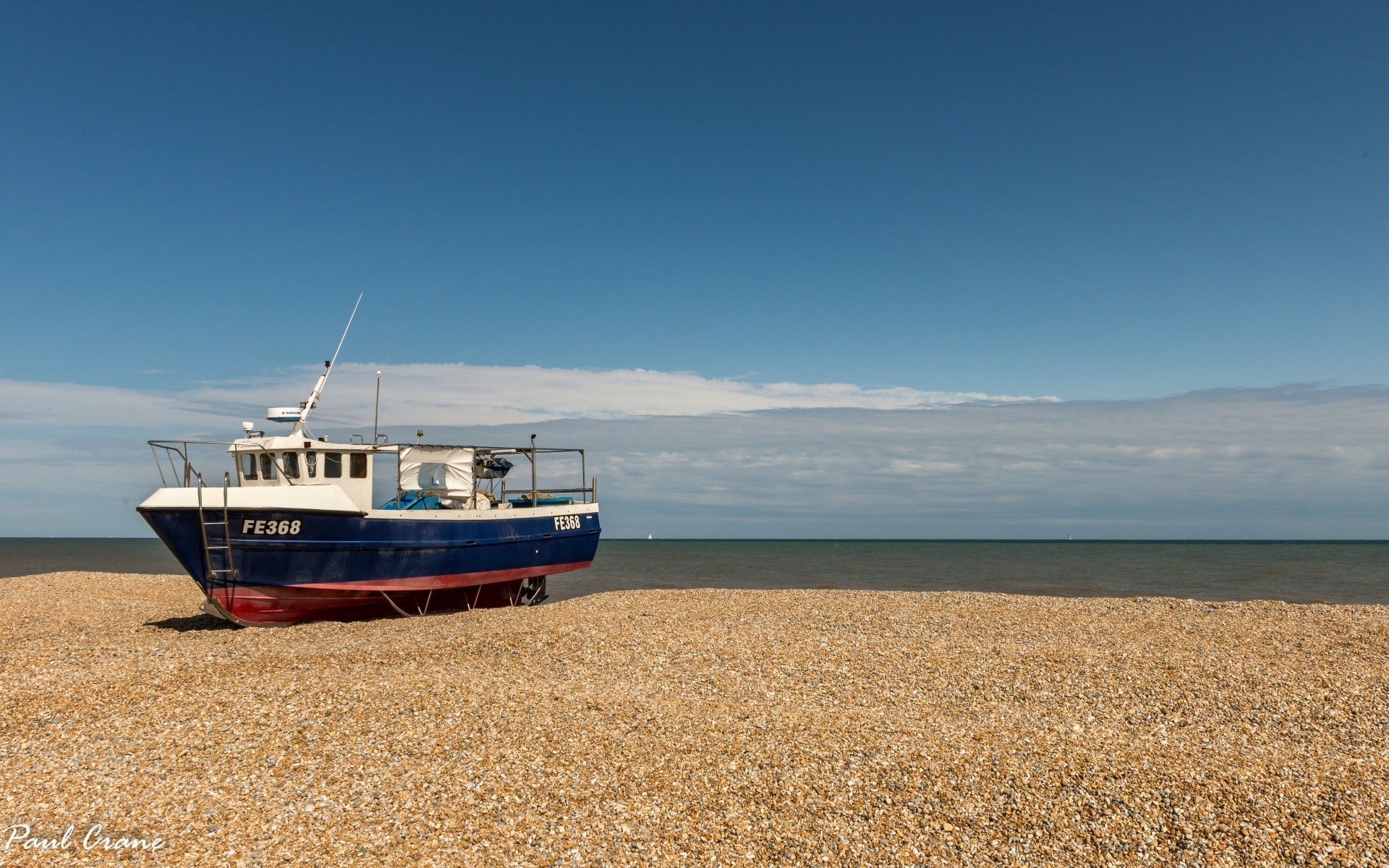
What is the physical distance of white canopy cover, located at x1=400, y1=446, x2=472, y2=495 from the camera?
73.8ft

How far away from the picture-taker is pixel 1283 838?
6.48 meters

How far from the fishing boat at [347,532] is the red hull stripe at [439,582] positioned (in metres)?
0.03

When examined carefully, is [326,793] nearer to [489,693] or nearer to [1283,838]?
[489,693]

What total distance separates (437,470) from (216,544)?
21.6ft

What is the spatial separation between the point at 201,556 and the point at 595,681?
10659 millimetres

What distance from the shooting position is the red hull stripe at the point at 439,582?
18.1m

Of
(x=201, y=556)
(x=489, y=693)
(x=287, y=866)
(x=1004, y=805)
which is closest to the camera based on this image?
(x=287, y=866)

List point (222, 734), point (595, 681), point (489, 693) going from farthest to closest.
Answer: point (595, 681) < point (489, 693) < point (222, 734)

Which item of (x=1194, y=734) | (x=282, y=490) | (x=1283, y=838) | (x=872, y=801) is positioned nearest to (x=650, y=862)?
(x=872, y=801)

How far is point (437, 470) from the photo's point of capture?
22.6m
